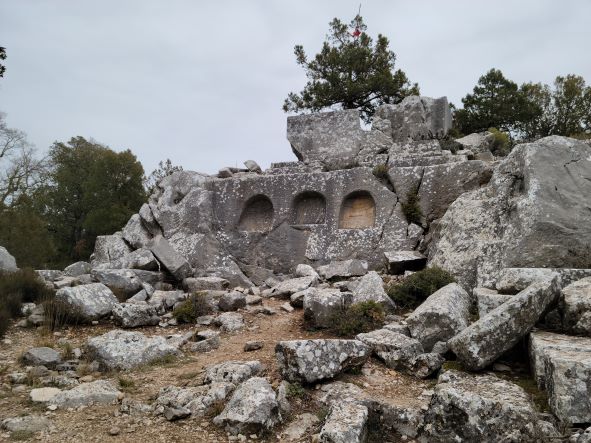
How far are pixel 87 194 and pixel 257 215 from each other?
14983mm

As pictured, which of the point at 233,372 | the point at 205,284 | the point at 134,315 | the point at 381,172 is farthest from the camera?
the point at 381,172

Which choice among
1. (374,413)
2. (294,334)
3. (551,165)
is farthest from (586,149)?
(374,413)

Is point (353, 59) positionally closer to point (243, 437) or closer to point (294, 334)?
point (294, 334)

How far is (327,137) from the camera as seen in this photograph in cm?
1628

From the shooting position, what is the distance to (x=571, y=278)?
22.5ft

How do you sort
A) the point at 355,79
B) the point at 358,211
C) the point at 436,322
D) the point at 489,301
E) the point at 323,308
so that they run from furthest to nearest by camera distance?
the point at 355,79 < the point at 358,211 < the point at 323,308 < the point at 436,322 < the point at 489,301

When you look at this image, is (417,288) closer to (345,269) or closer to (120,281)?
(345,269)

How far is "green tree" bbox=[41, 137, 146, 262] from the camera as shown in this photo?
25.5 metres

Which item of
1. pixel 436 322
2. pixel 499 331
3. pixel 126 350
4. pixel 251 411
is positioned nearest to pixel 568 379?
pixel 499 331

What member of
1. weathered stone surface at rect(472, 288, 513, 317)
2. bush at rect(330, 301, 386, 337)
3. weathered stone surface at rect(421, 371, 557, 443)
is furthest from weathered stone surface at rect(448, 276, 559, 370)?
bush at rect(330, 301, 386, 337)

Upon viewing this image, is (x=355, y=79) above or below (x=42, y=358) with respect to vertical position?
above

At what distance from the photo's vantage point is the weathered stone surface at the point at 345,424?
3924mm

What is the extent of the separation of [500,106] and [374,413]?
83.7ft

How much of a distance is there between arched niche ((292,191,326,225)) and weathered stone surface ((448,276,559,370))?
9.13m
